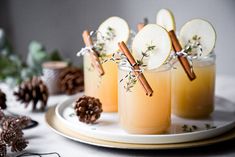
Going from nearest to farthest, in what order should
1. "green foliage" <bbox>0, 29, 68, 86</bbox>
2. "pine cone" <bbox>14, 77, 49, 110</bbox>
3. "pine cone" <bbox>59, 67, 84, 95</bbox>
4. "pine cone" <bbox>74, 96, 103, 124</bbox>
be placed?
"pine cone" <bbox>74, 96, 103, 124</bbox>, "pine cone" <bbox>14, 77, 49, 110</bbox>, "pine cone" <bbox>59, 67, 84, 95</bbox>, "green foliage" <bbox>0, 29, 68, 86</bbox>

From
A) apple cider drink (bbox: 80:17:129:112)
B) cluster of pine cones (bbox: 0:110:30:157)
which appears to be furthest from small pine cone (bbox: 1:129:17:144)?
apple cider drink (bbox: 80:17:129:112)

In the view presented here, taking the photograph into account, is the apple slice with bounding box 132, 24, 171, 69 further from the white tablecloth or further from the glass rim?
the white tablecloth

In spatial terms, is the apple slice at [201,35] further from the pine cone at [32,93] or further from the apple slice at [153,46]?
the pine cone at [32,93]

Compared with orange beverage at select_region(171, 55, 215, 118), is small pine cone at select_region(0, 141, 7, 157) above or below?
below

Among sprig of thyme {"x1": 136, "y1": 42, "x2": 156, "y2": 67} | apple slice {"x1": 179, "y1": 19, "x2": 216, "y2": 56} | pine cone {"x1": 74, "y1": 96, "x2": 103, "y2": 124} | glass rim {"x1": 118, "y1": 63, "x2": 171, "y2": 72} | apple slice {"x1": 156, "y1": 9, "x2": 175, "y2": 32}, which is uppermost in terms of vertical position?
apple slice {"x1": 156, "y1": 9, "x2": 175, "y2": 32}

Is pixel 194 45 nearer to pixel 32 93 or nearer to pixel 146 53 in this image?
pixel 146 53

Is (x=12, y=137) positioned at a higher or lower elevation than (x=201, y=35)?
lower

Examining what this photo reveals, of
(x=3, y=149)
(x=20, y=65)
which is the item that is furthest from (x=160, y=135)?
(x=20, y=65)
